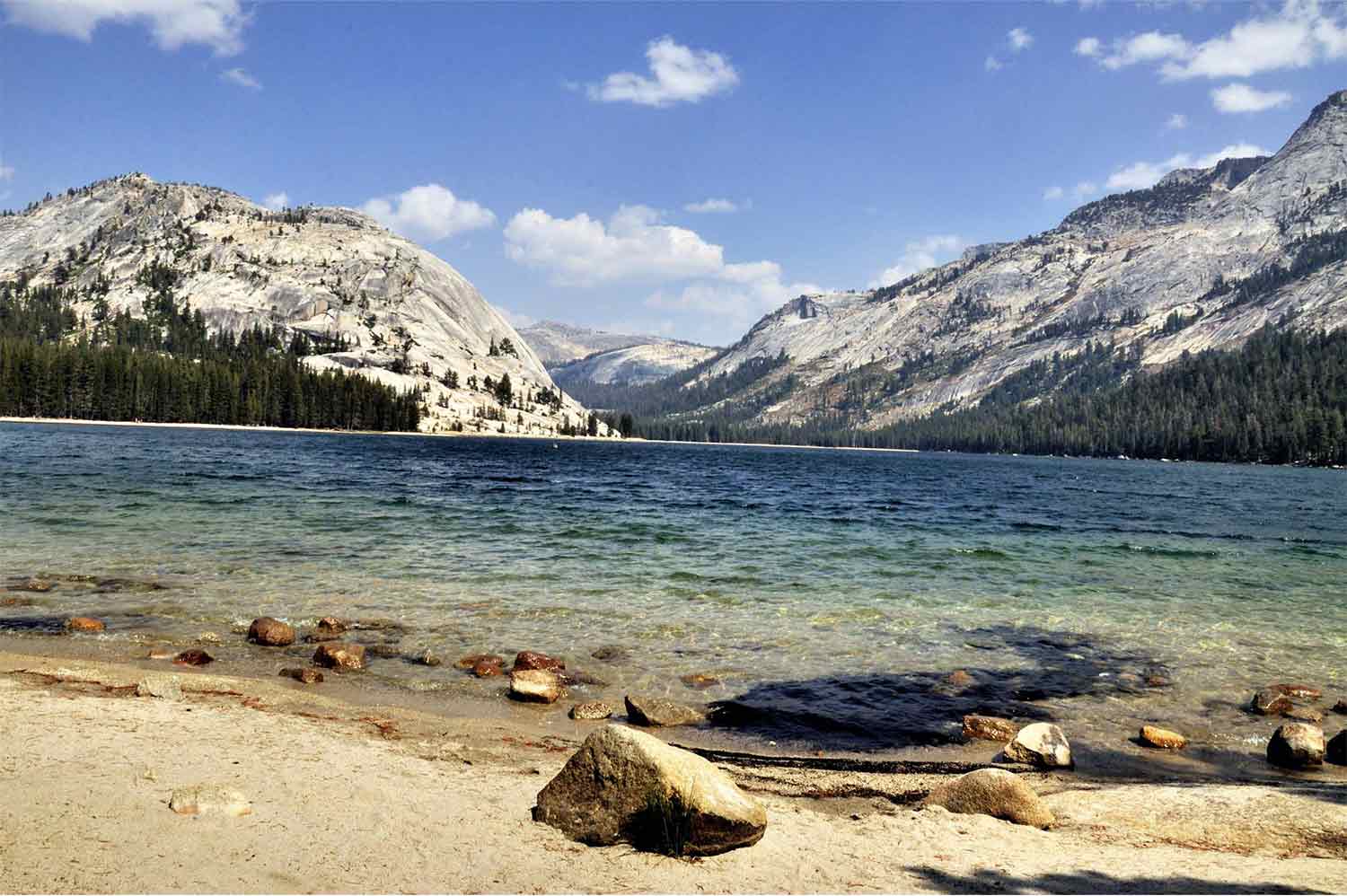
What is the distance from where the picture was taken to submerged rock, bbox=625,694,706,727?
1566cm

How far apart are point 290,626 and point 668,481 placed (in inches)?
3011

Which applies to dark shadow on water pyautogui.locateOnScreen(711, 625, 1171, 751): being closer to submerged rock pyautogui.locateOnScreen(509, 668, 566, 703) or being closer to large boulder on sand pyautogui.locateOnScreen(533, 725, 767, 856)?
submerged rock pyautogui.locateOnScreen(509, 668, 566, 703)

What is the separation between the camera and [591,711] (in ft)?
52.8

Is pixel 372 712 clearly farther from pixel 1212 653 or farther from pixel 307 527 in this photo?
pixel 307 527

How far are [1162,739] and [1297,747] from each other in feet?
7.50

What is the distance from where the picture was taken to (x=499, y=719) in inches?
605

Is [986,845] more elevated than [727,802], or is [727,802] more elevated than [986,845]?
[727,802]

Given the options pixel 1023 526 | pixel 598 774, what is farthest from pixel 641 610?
pixel 1023 526

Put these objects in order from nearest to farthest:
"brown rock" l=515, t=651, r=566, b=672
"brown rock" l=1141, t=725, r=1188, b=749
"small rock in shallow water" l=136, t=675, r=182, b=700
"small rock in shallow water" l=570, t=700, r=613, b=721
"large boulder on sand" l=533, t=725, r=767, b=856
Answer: "large boulder on sand" l=533, t=725, r=767, b=856 < "small rock in shallow water" l=136, t=675, r=182, b=700 < "brown rock" l=1141, t=725, r=1188, b=749 < "small rock in shallow water" l=570, t=700, r=613, b=721 < "brown rock" l=515, t=651, r=566, b=672

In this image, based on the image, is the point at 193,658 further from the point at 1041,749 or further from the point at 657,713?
the point at 1041,749

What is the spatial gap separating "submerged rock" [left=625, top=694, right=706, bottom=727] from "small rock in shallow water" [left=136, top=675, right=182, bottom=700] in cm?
920

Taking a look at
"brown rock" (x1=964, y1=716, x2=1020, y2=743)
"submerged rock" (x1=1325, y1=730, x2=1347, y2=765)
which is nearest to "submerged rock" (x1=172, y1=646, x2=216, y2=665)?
"brown rock" (x1=964, y1=716, x2=1020, y2=743)

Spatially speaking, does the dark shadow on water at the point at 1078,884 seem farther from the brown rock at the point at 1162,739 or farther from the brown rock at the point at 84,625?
the brown rock at the point at 84,625

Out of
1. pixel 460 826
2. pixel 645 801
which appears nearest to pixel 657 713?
pixel 645 801
